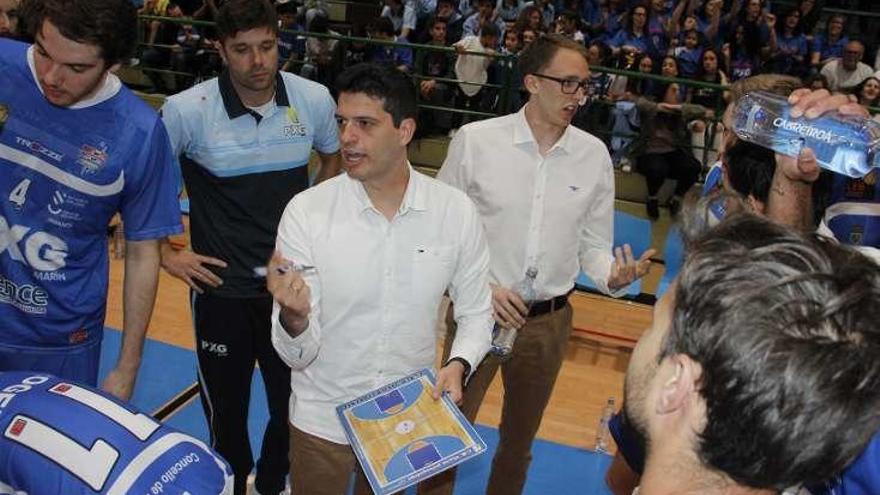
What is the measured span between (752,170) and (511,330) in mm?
1231

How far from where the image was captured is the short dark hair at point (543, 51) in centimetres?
335

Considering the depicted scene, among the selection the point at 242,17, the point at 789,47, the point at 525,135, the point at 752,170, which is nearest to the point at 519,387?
the point at 525,135

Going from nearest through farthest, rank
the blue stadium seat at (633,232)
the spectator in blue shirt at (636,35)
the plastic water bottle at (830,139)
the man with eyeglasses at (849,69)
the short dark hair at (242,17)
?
the plastic water bottle at (830,139) → the short dark hair at (242,17) → the blue stadium seat at (633,232) → the man with eyeglasses at (849,69) → the spectator in blue shirt at (636,35)

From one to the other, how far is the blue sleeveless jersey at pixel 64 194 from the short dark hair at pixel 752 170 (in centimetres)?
177

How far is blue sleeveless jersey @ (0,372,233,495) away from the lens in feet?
5.41

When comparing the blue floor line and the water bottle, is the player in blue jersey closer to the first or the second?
the water bottle

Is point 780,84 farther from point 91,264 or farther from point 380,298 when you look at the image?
point 91,264

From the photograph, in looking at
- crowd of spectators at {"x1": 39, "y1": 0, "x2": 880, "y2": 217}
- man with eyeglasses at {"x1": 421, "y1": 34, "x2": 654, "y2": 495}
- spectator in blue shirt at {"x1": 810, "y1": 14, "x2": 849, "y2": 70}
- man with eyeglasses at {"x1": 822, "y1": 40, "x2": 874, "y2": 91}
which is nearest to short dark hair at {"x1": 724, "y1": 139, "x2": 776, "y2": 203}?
man with eyeglasses at {"x1": 421, "y1": 34, "x2": 654, "y2": 495}

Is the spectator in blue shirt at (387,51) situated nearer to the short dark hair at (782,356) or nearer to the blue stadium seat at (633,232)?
the blue stadium seat at (633,232)

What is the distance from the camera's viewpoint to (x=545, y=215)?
10.9 ft

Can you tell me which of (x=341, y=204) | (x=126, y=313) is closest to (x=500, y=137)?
(x=341, y=204)

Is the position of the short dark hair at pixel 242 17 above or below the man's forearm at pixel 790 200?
above

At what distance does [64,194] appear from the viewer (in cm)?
250

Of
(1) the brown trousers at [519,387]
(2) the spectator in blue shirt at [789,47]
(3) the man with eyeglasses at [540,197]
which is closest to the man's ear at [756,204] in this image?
(3) the man with eyeglasses at [540,197]
